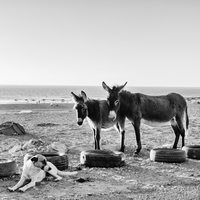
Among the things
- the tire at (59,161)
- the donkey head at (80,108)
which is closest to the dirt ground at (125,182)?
the tire at (59,161)

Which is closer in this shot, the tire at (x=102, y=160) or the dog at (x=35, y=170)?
the dog at (x=35, y=170)

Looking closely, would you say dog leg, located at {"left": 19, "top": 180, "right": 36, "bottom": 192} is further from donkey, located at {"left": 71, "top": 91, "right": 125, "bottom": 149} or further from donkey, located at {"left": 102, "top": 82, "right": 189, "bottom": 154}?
donkey, located at {"left": 102, "top": 82, "right": 189, "bottom": 154}

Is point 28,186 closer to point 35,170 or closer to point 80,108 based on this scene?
point 35,170

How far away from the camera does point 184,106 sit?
533 inches

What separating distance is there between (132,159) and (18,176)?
4.20m

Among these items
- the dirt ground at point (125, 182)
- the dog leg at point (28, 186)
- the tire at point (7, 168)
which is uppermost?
the tire at point (7, 168)

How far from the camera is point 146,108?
12.6m

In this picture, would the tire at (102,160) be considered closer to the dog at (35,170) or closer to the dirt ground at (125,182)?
the dirt ground at (125,182)

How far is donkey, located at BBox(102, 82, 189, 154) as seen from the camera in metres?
12.0

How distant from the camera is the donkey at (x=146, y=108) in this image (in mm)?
12008

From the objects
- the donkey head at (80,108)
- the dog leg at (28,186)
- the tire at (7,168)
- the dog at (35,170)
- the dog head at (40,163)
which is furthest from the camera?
the donkey head at (80,108)

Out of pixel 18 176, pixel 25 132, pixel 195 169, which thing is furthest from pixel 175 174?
pixel 25 132

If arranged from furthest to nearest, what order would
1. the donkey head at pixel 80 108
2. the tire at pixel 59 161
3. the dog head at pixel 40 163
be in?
the donkey head at pixel 80 108 → the tire at pixel 59 161 → the dog head at pixel 40 163

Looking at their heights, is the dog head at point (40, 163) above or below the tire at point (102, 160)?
above
